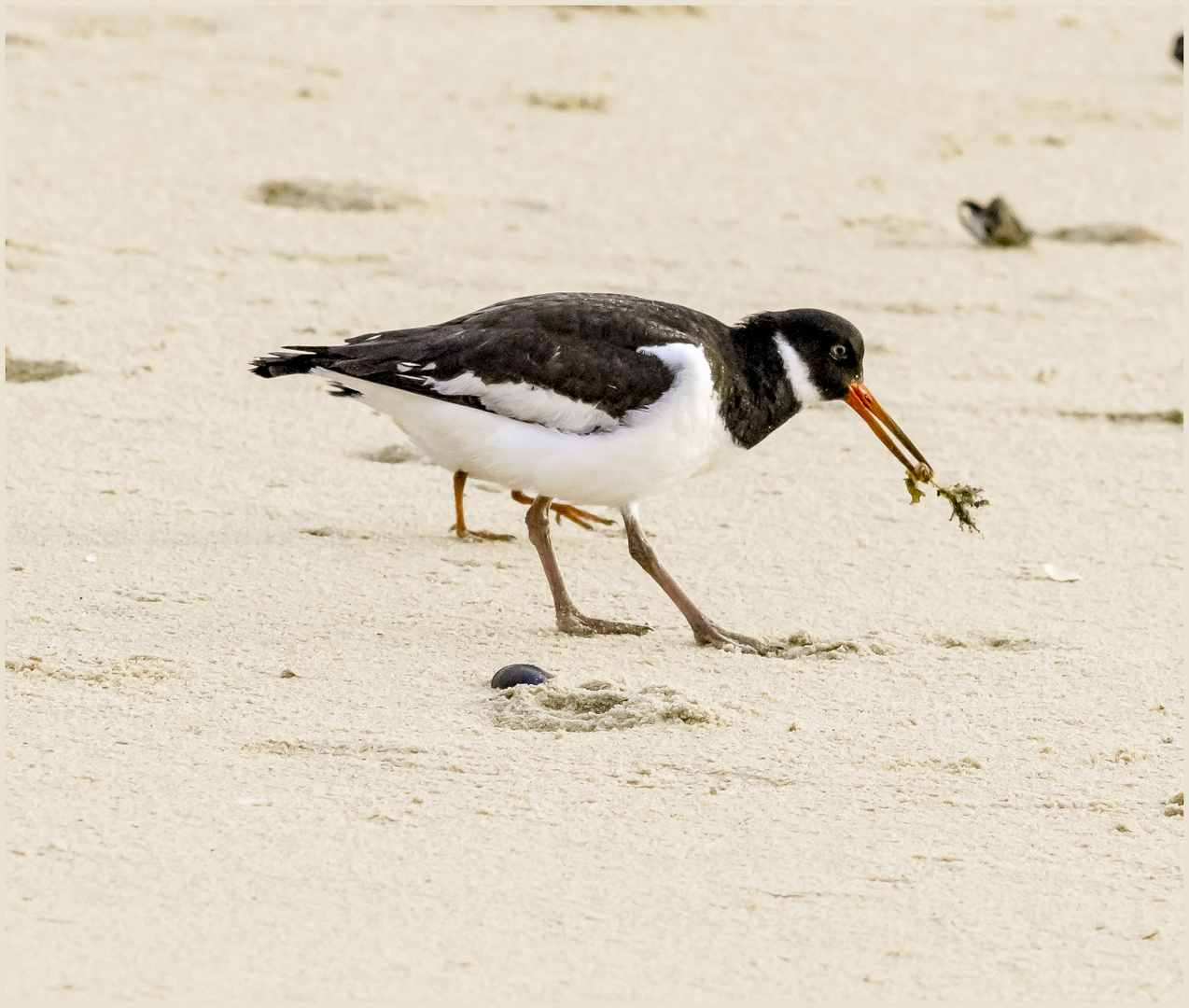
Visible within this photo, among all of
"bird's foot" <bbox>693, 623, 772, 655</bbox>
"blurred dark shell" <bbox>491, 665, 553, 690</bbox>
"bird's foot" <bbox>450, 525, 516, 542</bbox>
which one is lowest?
"bird's foot" <bbox>450, 525, 516, 542</bbox>

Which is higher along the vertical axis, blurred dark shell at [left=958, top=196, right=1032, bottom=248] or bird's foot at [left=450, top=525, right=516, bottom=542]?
blurred dark shell at [left=958, top=196, right=1032, bottom=248]

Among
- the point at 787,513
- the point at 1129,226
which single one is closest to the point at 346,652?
the point at 787,513

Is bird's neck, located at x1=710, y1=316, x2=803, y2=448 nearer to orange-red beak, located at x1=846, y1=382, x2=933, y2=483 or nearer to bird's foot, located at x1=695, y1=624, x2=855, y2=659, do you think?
orange-red beak, located at x1=846, y1=382, x2=933, y2=483

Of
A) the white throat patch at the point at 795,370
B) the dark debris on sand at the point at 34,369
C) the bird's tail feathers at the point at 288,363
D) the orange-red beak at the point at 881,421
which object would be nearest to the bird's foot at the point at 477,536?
the bird's tail feathers at the point at 288,363

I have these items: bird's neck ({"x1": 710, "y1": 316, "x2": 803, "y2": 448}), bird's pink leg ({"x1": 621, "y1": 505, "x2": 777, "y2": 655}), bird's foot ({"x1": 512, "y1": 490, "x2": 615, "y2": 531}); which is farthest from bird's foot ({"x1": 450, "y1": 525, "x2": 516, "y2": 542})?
bird's neck ({"x1": 710, "y1": 316, "x2": 803, "y2": 448})

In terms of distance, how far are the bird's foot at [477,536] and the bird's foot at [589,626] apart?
0.74m

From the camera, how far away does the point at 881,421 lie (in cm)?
580

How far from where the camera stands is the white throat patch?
216 inches

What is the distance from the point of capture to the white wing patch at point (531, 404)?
5184 mm

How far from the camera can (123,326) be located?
23.8 feet

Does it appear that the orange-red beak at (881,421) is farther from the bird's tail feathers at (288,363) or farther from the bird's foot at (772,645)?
the bird's tail feathers at (288,363)

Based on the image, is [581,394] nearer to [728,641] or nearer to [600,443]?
[600,443]

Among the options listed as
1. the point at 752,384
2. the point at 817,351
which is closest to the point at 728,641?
the point at 752,384

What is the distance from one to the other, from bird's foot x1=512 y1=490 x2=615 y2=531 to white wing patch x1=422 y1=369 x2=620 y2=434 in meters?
0.83
